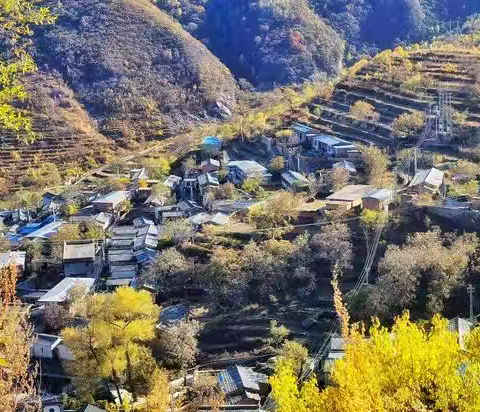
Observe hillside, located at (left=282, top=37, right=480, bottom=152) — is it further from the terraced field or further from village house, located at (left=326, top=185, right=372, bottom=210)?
village house, located at (left=326, top=185, right=372, bottom=210)

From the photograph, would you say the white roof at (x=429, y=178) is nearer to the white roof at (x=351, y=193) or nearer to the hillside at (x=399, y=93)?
the white roof at (x=351, y=193)

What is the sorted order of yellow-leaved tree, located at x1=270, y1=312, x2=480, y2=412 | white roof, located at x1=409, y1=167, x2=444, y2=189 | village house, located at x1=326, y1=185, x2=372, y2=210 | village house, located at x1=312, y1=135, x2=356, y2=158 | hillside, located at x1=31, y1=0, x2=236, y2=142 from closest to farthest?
yellow-leaved tree, located at x1=270, y1=312, x2=480, y2=412 < village house, located at x1=326, y1=185, x2=372, y2=210 < white roof, located at x1=409, y1=167, x2=444, y2=189 < village house, located at x1=312, y1=135, x2=356, y2=158 < hillside, located at x1=31, y1=0, x2=236, y2=142

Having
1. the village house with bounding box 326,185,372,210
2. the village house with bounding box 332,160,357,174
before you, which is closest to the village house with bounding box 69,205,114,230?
the village house with bounding box 326,185,372,210

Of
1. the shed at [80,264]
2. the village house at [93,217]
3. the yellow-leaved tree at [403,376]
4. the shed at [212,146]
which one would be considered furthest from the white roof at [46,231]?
the yellow-leaved tree at [403,376]

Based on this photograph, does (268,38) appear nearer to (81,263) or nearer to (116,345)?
(81,263)

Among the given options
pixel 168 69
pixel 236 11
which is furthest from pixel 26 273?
pixel 236 11

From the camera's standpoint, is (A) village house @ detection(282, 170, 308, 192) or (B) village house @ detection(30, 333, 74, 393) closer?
(B) village house @ detection(30, 333, 74, 393)

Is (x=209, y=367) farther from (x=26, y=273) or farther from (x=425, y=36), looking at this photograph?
(x=425, y=36)
